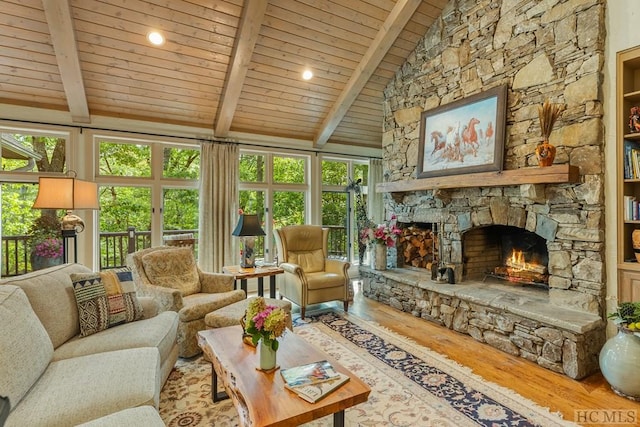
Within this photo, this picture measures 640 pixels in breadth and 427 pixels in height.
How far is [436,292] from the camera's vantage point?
3.83m

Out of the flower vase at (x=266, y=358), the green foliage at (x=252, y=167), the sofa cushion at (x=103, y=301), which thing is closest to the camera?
the flower vase at (x=266, y=358)

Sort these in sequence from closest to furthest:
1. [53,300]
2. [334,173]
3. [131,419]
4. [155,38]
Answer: [131,419], [53,300], [155,38], [334,173]

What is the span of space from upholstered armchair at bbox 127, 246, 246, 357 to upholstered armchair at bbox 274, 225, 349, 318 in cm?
85

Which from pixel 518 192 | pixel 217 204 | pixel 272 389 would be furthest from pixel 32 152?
pixel 518 192

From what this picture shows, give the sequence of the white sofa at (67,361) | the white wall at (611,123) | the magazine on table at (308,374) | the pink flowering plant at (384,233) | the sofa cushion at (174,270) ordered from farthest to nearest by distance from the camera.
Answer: the pink flowering plant at (384,233) → the sofa cushion at (174,270) → the white wall at (611,123) → the magazine on table at (308,374) → the white sofa at (67,361)

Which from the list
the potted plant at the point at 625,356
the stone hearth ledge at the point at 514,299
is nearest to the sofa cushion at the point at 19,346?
the stone hearth ledge at the point at 514,299

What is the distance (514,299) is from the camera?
10.7ft

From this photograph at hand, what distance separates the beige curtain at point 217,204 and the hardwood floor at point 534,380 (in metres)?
2.55

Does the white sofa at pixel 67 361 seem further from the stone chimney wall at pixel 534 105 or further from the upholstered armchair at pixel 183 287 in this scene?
the stone chimney wall at pixel 534 105

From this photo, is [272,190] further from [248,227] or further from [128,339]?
[128,339]

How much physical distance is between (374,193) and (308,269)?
8.23 feet

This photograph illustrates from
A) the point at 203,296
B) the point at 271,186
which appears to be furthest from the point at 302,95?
the point at 203,296

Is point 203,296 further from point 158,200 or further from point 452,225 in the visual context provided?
point 452,225

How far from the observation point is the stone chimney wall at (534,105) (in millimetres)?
2859
